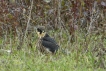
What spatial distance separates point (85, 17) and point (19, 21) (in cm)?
145

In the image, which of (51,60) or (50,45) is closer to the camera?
(51,60)

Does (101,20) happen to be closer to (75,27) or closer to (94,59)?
(75,27)

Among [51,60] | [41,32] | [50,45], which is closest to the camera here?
[51,60]

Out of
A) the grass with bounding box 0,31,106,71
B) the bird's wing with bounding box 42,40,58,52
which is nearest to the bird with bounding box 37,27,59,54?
the bird's wing with bounding box 42,40,58,52

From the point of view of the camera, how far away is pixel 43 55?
721 cm

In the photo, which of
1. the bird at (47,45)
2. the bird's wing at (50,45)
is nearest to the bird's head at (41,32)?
the bird at (47,45)

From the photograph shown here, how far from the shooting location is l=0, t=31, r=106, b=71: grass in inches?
257

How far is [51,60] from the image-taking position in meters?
6.97

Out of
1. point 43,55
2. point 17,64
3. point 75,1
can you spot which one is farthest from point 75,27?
point 17,64

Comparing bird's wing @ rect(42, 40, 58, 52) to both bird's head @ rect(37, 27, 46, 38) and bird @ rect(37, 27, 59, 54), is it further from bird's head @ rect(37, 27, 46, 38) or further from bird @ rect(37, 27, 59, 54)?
bird's head @ rect(37, 27, 46, 38)

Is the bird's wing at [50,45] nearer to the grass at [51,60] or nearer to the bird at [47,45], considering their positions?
the bird at [47,45]

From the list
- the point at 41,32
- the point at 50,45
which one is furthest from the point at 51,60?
the point at 41,32

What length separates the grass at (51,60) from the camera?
21.4ft

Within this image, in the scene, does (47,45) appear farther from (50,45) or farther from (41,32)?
(41,32)
